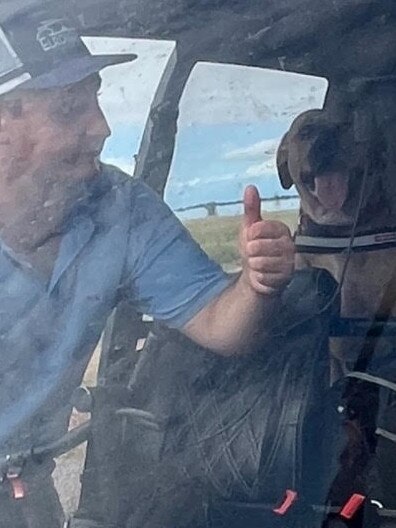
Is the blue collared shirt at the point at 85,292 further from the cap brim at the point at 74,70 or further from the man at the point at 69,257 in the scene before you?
the cap brim at the point at 74,70

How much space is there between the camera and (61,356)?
1.69 metres

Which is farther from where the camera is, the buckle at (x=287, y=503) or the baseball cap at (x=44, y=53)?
the buckle at (x=287, y=503)

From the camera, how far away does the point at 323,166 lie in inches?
68.0

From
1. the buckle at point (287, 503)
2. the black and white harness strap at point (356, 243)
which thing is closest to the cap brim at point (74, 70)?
the black and white harness strap at point (356, 243)

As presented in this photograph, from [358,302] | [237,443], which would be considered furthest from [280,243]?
[237,443]

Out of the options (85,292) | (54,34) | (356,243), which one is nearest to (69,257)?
(85,292)

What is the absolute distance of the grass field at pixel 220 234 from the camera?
1653mm

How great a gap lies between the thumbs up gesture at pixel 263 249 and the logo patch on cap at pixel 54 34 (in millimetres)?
310

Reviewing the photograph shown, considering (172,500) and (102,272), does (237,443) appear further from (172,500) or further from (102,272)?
(102,272)

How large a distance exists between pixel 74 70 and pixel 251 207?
29 cm

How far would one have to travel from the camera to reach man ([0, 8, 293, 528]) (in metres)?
1.63

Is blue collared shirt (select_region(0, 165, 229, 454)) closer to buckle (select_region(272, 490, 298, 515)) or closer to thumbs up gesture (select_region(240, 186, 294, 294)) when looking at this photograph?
thumbs up gesture (select_region(240, 186, 294, 294))

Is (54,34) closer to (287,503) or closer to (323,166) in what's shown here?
(323,166)

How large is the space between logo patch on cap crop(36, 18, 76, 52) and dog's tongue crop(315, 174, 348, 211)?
0.39 meters
